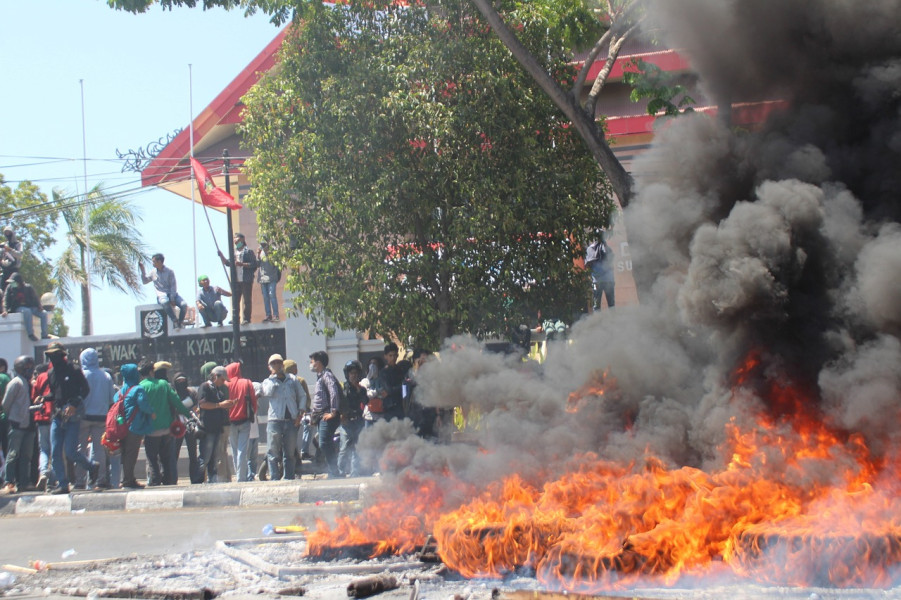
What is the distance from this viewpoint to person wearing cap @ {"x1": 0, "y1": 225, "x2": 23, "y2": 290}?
59.3 ft

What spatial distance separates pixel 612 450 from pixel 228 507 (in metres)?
5.39

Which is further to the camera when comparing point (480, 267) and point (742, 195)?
point (480, 267)

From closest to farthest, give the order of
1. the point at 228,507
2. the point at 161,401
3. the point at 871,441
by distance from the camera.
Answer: the point at 871,441 < the point at 228,507 < the point at 161,401

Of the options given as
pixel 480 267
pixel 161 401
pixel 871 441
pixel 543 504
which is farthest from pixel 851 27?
pixel 161 401

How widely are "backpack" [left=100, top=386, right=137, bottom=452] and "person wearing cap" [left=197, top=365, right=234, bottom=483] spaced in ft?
2.88

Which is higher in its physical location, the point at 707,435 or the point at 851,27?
the point at 851,27

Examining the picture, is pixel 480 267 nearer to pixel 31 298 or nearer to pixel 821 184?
pixel 821 184

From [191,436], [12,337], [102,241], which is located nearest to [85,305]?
[102,241]

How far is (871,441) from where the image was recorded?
604cm

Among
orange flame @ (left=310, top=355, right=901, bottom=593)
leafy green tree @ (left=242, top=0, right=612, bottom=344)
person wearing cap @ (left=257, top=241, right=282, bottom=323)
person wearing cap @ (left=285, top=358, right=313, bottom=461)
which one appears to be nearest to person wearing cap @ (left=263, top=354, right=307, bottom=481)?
person wearing cap @ (left=285, top=358, right=313, bottom=461)

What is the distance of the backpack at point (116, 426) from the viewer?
1152cm

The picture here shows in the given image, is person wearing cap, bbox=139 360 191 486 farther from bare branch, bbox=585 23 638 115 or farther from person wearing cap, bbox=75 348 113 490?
bare branch, bbox=585 23 638 115

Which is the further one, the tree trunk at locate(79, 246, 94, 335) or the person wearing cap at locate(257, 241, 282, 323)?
the tree trunk at locate(79, 246, 94, 335)

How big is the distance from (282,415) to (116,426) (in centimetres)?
196
